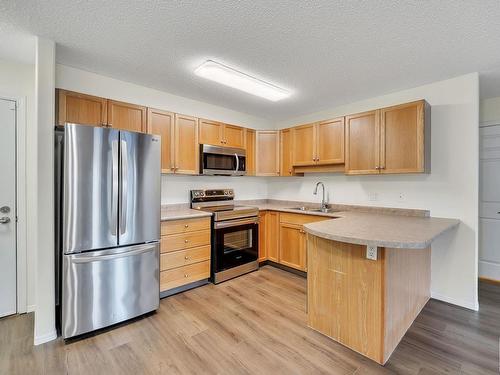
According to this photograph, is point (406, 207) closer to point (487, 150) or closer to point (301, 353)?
point (487, 150)

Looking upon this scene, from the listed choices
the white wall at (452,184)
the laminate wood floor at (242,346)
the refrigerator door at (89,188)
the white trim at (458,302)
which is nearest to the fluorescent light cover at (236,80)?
the refrigerator door at (89,188)

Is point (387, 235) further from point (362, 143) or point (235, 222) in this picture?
point (235, 222)

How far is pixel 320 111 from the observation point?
4.04m

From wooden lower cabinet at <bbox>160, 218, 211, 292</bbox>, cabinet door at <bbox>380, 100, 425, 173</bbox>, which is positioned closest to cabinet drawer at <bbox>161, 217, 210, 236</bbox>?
wooden lower cabinet at <bbox>160, 218, 211, 292</bbox>

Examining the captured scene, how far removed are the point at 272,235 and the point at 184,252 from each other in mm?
1488

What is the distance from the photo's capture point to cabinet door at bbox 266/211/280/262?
12.6ft

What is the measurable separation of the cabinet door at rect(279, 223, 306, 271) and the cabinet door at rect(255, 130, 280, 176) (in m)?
1.01

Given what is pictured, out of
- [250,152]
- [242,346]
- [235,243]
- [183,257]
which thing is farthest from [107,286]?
[250,152]

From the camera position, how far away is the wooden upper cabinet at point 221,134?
3.52 metres

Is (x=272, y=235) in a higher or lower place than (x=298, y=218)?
lower

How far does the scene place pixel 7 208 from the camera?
2.49m

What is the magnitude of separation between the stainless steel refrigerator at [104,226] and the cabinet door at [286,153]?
2.26 m

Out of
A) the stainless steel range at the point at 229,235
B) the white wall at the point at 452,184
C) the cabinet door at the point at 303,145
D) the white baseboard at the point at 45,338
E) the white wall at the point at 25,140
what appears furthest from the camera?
the cabinet door at the point at 303,145

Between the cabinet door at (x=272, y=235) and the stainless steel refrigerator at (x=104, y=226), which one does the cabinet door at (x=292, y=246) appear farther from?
the stainless steel refrigerator at (x=104, y=226)
